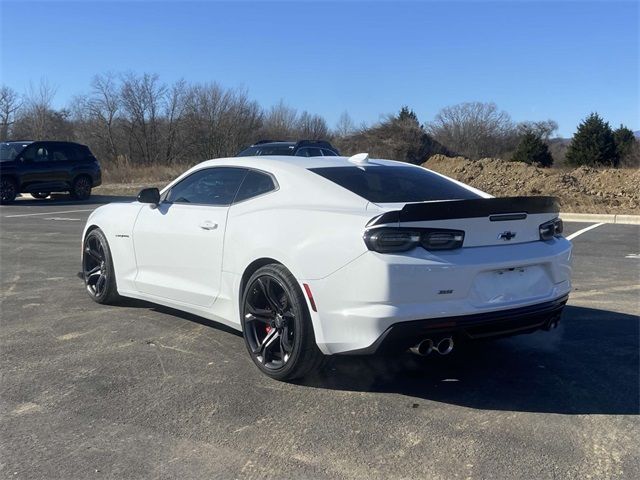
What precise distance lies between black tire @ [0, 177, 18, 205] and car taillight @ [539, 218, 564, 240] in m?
19.7

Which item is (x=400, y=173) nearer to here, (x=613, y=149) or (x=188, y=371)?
(x=188, y=371)

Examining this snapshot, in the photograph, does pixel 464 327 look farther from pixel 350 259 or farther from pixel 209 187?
pixel 209 187

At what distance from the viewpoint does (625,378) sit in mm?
4445

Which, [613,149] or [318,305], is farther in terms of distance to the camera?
[613,149]

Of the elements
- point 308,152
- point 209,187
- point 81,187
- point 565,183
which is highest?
point 308,152

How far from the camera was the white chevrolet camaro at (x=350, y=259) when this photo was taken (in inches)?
150

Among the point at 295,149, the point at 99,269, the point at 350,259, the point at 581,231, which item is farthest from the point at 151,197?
the point at 295,149

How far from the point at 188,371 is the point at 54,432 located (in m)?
1.12

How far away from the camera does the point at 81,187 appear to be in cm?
2180

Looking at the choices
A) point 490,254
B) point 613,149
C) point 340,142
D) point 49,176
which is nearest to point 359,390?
point 490,254

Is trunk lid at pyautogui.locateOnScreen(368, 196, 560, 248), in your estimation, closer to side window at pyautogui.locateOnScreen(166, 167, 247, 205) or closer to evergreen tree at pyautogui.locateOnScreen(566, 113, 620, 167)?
side window at pyautogui.locateOnScreen(166, 167, 247, 205)

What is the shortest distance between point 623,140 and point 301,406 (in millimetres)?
45103

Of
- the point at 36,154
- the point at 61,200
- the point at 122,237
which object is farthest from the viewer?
the point at 61,200

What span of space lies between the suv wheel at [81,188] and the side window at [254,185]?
1828 centimetres
